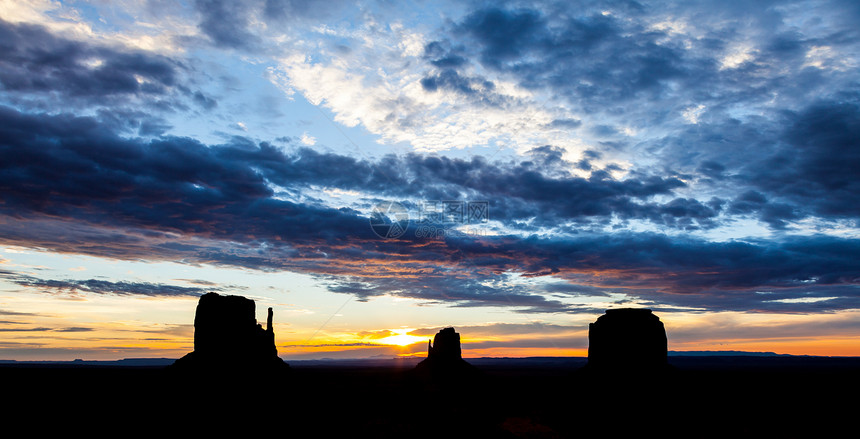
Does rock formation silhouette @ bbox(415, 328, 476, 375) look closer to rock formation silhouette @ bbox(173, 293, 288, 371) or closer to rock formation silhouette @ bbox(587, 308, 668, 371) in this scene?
rock formation silhouette @ bbox(173, 293, 288, 371)

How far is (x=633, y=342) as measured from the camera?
2309 inches

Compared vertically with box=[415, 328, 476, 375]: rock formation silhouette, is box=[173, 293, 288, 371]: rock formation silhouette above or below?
above

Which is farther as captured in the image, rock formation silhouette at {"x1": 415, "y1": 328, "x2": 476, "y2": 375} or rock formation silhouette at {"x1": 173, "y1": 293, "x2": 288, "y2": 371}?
rock formation silhouette at {"x1": 415, "y1": 328, "x2": 476, "y2": 375}

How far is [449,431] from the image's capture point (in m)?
54.6

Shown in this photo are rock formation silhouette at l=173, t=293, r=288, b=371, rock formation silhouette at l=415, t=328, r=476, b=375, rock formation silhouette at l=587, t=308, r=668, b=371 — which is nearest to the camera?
rock formation silhouette at l=587, t=308, r=668, b=371

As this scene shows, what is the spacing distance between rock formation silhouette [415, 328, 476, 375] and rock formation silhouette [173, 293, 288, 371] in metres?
63.9

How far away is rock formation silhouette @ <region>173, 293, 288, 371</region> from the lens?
209ft

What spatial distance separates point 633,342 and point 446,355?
73.1 m

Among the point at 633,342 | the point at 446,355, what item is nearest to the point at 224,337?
the point at 633,342

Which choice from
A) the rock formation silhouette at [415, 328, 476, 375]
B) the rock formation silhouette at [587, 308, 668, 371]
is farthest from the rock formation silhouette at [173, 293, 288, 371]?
the rock formation silhouette at [415, 328, 476, 375]

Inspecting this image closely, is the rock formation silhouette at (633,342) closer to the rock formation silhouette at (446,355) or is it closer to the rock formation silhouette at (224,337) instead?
the rock formation silhouette at (224,337)

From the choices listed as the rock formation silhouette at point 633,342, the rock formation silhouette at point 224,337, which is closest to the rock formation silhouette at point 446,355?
the rock formation silhouette at point 224,337

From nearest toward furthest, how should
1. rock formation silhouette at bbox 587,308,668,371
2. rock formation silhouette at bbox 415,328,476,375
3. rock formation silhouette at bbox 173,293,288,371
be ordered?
rock formation silhouette at bbox 587,308,668,371 → rock formation silhouette at bbox 173,293,288,371 → rock formation silhouette at bbox 415,328,476,375

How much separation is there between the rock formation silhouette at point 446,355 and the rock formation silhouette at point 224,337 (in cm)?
6385
